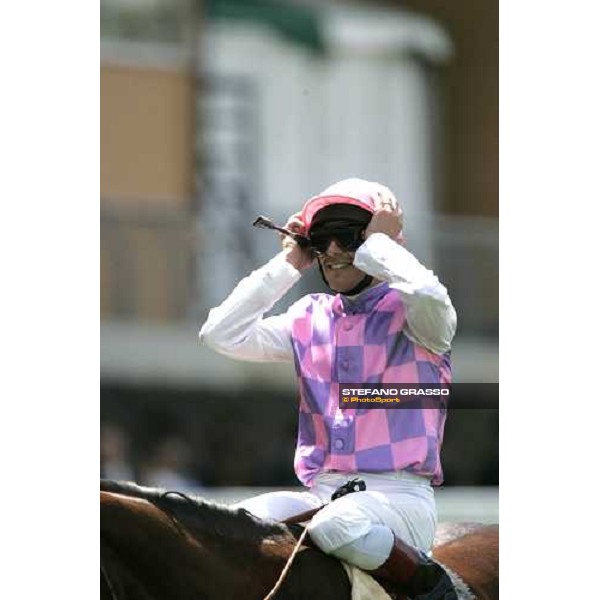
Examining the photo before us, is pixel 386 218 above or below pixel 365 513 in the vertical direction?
above

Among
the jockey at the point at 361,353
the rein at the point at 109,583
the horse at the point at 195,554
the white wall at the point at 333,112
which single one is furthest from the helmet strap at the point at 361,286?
the rein at the point at 109,583

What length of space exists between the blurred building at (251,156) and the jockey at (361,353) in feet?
0.30

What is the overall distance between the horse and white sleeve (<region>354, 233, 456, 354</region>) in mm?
328

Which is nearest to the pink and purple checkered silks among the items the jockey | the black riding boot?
the jockey

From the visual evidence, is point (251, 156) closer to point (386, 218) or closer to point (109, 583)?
point (386, 218)

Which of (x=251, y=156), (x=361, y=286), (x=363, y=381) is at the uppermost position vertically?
(x=251, y=156)

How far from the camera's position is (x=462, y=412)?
233 cm

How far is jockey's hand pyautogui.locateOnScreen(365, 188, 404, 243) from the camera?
2.23 meters

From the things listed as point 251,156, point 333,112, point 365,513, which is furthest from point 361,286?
point 251,156

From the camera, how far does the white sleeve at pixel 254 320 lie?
7.41 ft

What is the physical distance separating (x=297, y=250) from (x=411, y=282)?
0.64ft

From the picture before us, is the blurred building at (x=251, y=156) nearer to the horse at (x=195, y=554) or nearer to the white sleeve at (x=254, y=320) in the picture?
the white sleeve at (x=254, y=320)

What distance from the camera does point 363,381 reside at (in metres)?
2.25

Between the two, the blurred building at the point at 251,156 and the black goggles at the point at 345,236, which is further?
the blurred building at the point at 251,156
